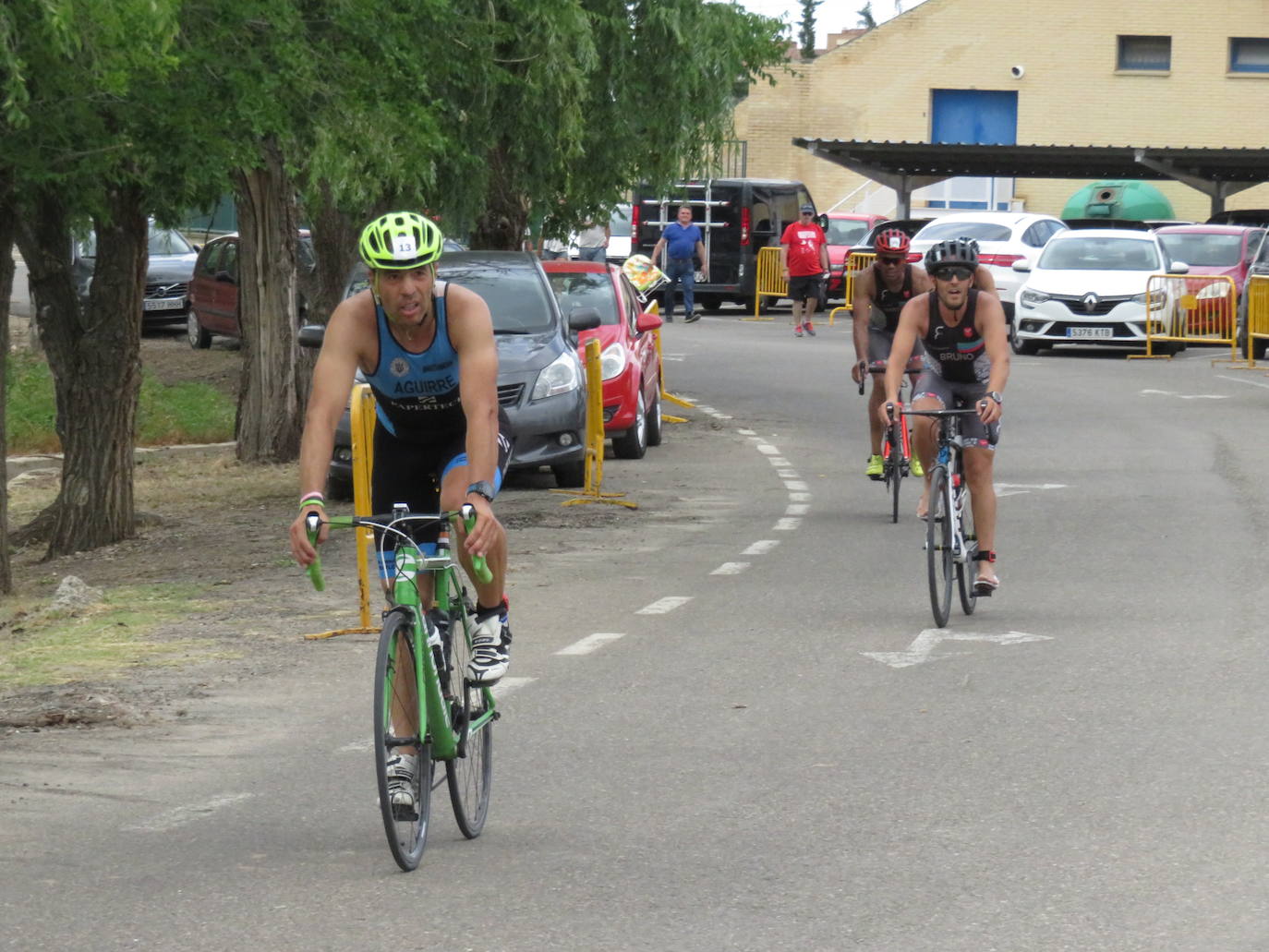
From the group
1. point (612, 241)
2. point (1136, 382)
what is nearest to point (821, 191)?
point (612, 241)

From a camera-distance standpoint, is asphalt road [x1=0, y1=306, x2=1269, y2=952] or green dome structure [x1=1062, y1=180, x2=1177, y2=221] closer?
asphalt road [x1=0, y1=306, x2=1269, y2=952]

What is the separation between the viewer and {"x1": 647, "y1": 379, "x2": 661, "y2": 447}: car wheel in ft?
66.7

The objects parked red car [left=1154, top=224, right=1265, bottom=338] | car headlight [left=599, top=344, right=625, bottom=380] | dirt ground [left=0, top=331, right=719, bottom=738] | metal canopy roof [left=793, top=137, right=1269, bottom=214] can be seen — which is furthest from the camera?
metal canopy roof [left=793, top=137, right=1269, bottom=214]

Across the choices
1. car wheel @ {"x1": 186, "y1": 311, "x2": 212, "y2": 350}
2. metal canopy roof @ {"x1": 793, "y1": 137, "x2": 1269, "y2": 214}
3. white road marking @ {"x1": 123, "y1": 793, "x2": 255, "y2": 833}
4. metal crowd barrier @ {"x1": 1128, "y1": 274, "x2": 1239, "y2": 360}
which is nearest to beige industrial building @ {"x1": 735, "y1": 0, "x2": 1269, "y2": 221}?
metal canopy roof @ {"x1": 793, "y1": 137, "x2": 1269, "y2": 214}

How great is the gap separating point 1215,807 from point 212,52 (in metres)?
7.63

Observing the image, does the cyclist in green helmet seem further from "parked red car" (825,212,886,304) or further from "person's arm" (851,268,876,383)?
"parked red car" (825,212,886,304)

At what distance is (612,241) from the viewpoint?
48844 millimetres

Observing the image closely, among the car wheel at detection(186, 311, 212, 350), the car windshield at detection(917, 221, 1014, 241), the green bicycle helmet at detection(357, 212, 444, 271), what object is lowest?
the car wheel at detection(186, 311, 212, 350)

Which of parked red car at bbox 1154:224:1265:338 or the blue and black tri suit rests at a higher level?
the blue and black tri suit

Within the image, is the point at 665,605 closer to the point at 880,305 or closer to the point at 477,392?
the point at 880,305

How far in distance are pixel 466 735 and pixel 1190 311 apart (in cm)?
2691

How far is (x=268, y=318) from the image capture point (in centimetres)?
1964

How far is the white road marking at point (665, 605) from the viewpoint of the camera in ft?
36.3

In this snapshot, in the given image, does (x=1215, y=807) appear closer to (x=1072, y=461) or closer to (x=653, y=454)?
(x=1072, y=461)
